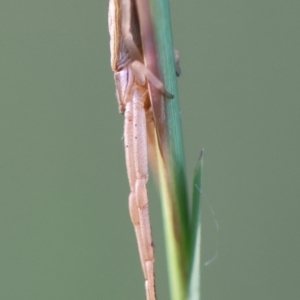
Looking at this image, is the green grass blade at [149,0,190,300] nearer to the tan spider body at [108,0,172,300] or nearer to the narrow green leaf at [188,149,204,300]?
the narrow green leaf at [188,149,204,300]

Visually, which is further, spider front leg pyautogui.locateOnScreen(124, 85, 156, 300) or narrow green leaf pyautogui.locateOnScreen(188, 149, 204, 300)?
spider front leg pyautogui.locateOnScreen(124, 85, 156, 300)

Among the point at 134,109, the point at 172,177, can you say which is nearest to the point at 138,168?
the point at 134,109

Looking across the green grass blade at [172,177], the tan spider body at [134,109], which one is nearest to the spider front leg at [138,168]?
the tan spider body at [134,109]

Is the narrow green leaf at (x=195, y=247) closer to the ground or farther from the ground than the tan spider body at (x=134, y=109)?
closer to the ground

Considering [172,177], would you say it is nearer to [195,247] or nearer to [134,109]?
Result: [195,247]

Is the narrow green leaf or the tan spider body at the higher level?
A: the tan spider body

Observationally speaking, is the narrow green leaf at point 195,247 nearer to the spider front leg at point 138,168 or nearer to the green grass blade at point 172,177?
the green grass blade at point 172,177

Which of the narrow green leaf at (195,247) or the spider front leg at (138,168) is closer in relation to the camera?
the narrow green leaf at (195,247)

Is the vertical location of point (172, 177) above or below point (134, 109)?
below

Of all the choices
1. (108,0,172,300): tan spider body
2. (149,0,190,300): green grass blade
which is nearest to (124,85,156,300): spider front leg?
(108,0,172,300): tan spider body

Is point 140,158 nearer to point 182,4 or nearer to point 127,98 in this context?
point 127,98

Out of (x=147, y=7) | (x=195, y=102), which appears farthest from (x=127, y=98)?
(x=195, y=102)
